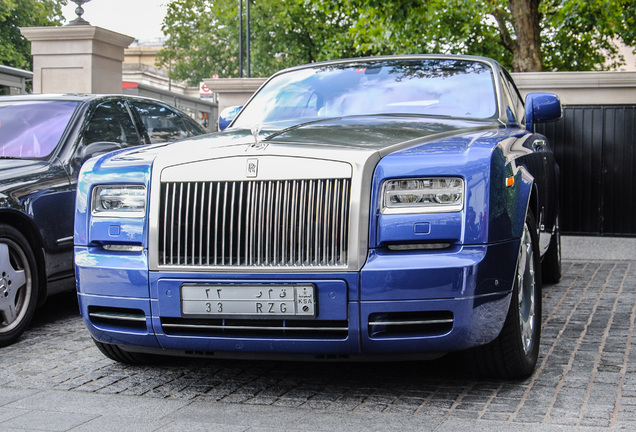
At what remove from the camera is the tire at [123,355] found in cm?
475

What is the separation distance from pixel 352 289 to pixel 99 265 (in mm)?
1247

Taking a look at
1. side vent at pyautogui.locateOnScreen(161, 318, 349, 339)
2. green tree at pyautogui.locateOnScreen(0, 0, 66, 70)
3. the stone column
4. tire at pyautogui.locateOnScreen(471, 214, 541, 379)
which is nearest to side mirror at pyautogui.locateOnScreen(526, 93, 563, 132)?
tire at pyautogui.locateOnScreen(471, 214, 541, 379)

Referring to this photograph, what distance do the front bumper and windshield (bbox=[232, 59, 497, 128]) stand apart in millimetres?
1459

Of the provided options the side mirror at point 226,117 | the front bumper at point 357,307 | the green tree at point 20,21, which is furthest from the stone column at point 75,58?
the green tree at point 20,21

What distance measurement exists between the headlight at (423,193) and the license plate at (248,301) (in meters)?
0.52

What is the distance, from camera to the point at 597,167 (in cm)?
1196

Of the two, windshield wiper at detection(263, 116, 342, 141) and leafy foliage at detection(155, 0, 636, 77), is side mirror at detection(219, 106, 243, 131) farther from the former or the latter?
leafy foliage at detection(155, 0, 636, 77)

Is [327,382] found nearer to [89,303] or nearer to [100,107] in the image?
[89,303]

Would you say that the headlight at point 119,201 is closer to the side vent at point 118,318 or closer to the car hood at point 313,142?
the car hood at point 313,142

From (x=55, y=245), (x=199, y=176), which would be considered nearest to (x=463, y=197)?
(x=199, y=176)

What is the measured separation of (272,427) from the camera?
12.0 feet

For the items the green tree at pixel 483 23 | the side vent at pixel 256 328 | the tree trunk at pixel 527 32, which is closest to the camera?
the side vent at pixel 256 328

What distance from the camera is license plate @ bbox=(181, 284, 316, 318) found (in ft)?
12.4

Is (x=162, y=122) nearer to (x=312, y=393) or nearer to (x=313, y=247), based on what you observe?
(x=312, y=393)
